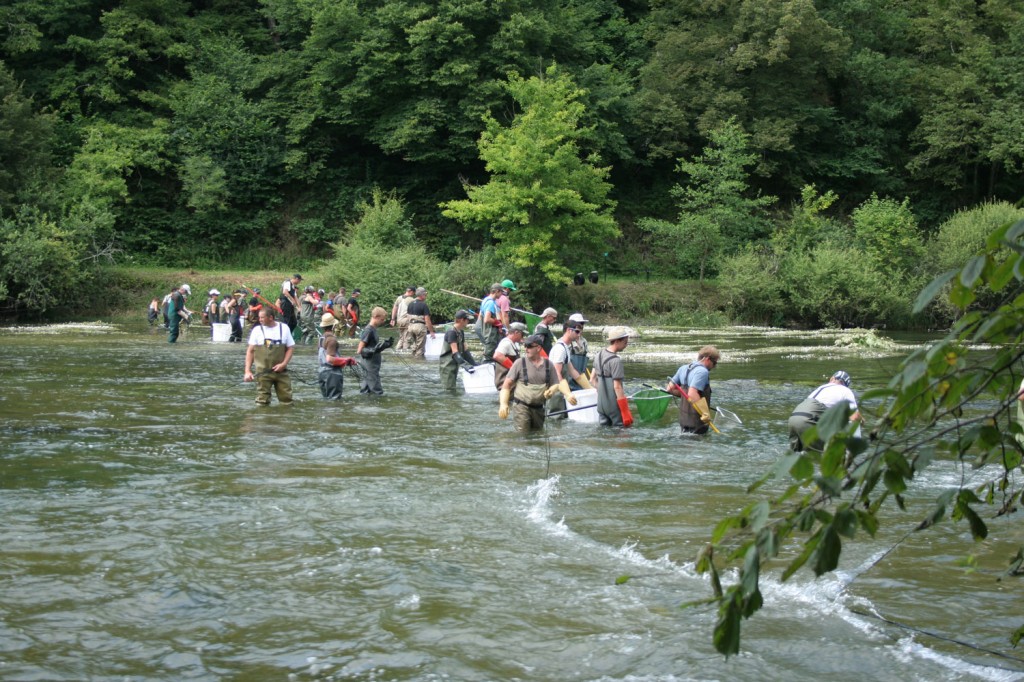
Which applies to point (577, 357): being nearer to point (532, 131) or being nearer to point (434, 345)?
point (434, 345)

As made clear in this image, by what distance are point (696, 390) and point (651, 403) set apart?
1.39 m

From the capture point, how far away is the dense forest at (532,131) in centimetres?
4247

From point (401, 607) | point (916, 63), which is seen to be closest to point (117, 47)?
point (916, 63)

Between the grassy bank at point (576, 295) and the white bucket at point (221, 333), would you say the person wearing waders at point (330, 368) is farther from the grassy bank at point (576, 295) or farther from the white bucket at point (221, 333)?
the grassy bank at point (576, 295)

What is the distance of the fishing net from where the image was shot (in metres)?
14.0

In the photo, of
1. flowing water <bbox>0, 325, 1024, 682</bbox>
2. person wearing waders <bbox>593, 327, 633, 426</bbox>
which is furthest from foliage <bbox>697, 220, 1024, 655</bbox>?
person wearing waders <bbox>593, 327, 633, 426</bbox>

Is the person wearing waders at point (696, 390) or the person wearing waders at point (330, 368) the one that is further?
the person wearing waders at point (330, 368)

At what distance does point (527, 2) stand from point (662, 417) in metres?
37.6

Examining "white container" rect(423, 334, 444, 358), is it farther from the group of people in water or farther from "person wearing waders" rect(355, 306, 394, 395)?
"person wearing waders" rect(355, 306, 394, 395)

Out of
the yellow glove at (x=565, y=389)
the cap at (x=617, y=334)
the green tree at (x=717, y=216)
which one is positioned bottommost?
the yellow glove at (x=565, y=389)

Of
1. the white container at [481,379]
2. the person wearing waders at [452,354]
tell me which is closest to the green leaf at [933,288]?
the white container at [481,379]

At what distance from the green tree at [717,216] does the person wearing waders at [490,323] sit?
2605 centimetres

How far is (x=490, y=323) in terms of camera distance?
19.7m

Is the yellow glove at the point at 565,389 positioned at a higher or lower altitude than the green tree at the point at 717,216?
lower
